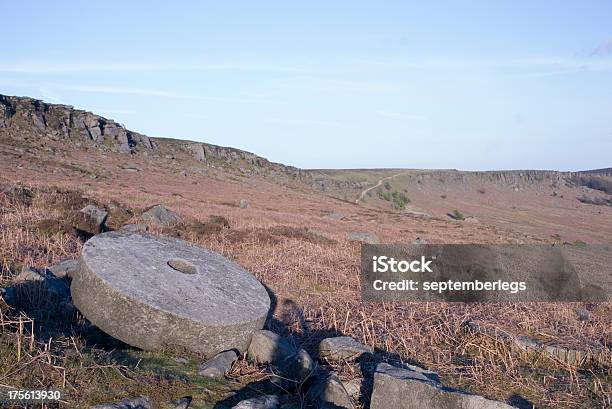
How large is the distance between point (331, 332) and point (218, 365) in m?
2.47

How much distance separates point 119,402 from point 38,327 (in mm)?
2290

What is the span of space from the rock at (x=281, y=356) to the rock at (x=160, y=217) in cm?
1108

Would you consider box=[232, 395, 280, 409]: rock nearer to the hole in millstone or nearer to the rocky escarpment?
the hole in millstone

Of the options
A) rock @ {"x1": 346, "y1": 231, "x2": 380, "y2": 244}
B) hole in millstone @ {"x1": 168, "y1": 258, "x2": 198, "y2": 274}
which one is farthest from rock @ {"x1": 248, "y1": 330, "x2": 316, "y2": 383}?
rock @ {"x1": 346, "y1": 231, "x2": 380, "y2": 244}

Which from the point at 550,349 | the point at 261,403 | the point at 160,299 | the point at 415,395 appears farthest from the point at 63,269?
the point at 550,349

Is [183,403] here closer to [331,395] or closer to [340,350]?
[331,395]

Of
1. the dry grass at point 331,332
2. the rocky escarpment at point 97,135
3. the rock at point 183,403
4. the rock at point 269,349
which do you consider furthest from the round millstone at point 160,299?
the rocky escarpment at point 97,135

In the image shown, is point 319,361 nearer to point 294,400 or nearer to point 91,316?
point 294,400

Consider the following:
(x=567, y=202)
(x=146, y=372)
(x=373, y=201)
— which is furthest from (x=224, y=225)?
(x=567, y=202)

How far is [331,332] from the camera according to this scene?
8.27 m

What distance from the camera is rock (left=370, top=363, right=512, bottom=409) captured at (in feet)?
16.2

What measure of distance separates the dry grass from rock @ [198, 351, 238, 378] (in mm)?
170

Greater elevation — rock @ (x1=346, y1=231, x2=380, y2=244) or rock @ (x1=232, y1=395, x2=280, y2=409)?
rock @ (x1=232, y1=395, x2=280, y2=409)

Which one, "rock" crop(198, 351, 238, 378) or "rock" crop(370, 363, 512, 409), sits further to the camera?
"rock" crop(198, 351, 238, 378)
